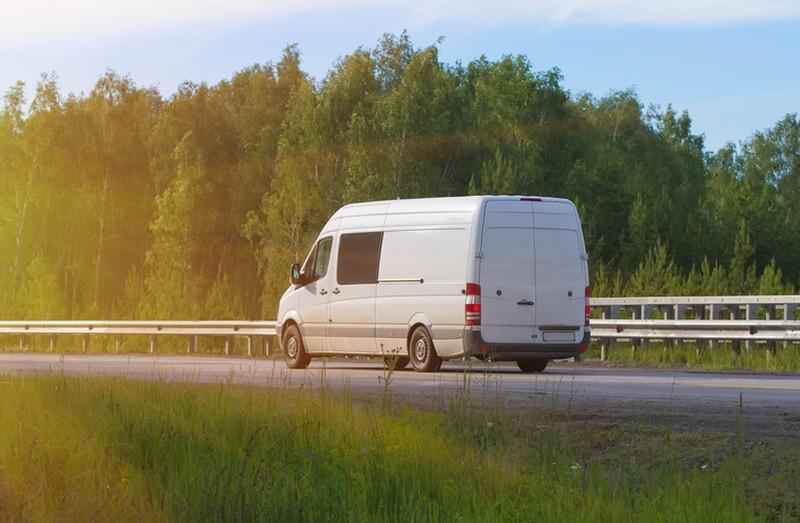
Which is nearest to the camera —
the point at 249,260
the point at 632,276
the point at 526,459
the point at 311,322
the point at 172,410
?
the point at 526,459

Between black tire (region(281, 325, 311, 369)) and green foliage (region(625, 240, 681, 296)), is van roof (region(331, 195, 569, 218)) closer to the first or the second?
black tire (region(281, 325, 311, 369))

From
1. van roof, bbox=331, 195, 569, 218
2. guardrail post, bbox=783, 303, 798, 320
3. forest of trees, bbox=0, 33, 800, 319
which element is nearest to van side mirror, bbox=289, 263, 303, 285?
van roof, bbox=331, 195, 569, 218

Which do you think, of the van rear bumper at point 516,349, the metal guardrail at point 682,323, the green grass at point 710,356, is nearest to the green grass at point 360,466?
the van rear bumper at point 516,349

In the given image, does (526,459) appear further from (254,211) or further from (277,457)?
(254,211)

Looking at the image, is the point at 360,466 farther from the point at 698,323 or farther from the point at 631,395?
the point at 698,323

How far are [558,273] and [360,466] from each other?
1148cm

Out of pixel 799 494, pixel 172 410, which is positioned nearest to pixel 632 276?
pixel 172 410

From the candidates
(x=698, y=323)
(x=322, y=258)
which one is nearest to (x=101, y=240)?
(x=322, y=258)

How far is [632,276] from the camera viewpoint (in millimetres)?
34531

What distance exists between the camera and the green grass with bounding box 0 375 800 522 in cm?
766

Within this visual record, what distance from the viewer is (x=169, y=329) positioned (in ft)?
116

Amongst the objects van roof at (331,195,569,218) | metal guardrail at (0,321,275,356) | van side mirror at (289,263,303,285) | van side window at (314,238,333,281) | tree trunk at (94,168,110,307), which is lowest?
metal guardrail at (0,321,275,356)

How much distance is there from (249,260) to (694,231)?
2797 cm

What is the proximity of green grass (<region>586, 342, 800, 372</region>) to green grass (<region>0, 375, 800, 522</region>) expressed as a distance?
1178 cm
